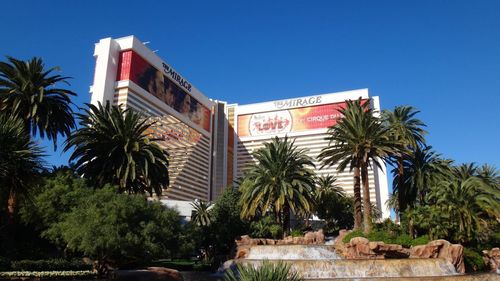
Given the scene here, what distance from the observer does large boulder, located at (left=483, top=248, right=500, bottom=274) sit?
120 feet

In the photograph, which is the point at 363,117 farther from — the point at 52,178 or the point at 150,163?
the point at 52,178

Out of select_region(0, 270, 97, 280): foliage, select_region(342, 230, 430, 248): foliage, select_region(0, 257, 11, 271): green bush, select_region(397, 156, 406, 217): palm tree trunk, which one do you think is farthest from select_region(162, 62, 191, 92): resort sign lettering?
select_region(0, 270, 97, 280): foliage

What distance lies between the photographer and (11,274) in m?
20.8

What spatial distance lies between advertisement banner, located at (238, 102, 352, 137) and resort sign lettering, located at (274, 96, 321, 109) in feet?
4.44

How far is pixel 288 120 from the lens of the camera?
134 meters

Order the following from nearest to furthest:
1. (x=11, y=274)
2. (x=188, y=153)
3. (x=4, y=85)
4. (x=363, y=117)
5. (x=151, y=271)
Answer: (x=11, y=274) → (x=151, y=271) → (x=4, y=85) → (x=363, y=117) → (x=188, y=153)

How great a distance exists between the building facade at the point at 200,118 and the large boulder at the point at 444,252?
6837cm

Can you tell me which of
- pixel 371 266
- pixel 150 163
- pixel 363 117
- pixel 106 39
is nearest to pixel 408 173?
pixel 363 117

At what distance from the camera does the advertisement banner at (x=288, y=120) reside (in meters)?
129

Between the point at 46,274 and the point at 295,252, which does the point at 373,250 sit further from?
the point at 46,274

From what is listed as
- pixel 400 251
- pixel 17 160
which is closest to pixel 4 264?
pixel 17 160

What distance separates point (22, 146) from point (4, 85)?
14927 millimetres

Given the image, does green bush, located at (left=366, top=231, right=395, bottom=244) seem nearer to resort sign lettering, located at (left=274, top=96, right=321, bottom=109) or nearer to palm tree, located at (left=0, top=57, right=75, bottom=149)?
palm tree, located at (left=0, top=57, right=75, bottom=149)

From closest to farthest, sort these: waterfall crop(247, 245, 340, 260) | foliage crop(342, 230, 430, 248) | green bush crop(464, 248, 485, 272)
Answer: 1. waterfall crop(247, 245, 340, 260)
2. green bush crop(464, 248, 485, 272)
3. foliage crop(342, 230, 430, 248)
